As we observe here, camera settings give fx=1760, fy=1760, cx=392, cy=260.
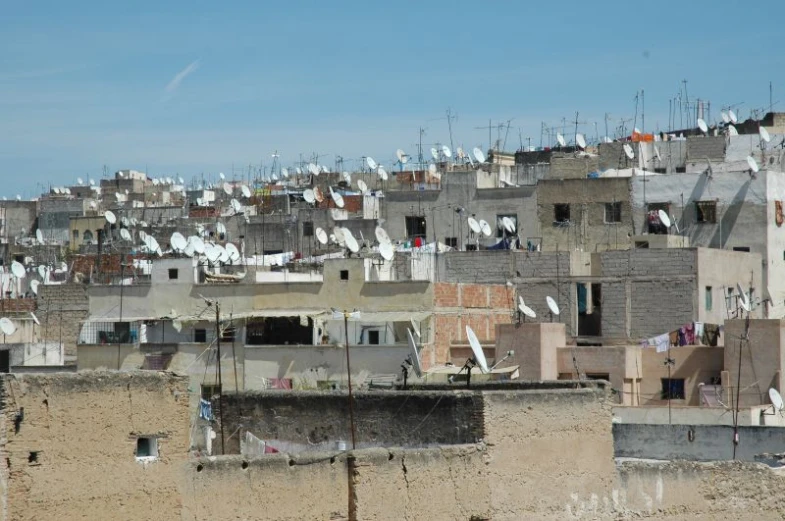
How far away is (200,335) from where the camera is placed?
36.0m

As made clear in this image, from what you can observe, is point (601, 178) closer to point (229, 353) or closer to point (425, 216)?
point (425, 216)

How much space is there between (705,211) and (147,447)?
28.9m

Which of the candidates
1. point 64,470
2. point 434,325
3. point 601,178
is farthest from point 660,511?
point 601,178

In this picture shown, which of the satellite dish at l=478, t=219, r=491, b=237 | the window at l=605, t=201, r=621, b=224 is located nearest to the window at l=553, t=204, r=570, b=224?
the window at l=605, t=201, r=621, b=224

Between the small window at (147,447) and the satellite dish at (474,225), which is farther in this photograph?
the satellite dish at (474,225)

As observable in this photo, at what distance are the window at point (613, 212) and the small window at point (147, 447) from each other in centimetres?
2879

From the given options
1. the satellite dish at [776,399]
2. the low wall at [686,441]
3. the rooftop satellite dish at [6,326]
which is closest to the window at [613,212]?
the satellite dish at [776,399]

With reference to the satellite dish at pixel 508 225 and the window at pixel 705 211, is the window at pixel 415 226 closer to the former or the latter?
the satellite dish at pixel 508 225

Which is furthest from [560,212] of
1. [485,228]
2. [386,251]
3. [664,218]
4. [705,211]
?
[386,251]

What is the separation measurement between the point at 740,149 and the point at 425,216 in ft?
33.7

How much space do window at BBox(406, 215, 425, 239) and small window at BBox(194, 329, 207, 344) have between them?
40.7 ft

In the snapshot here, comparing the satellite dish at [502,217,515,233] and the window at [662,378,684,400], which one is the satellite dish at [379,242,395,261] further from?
the satellite dish at [502,217,515,233]

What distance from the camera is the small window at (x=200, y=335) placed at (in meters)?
35.9

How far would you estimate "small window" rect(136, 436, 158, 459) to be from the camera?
54.1 feet
